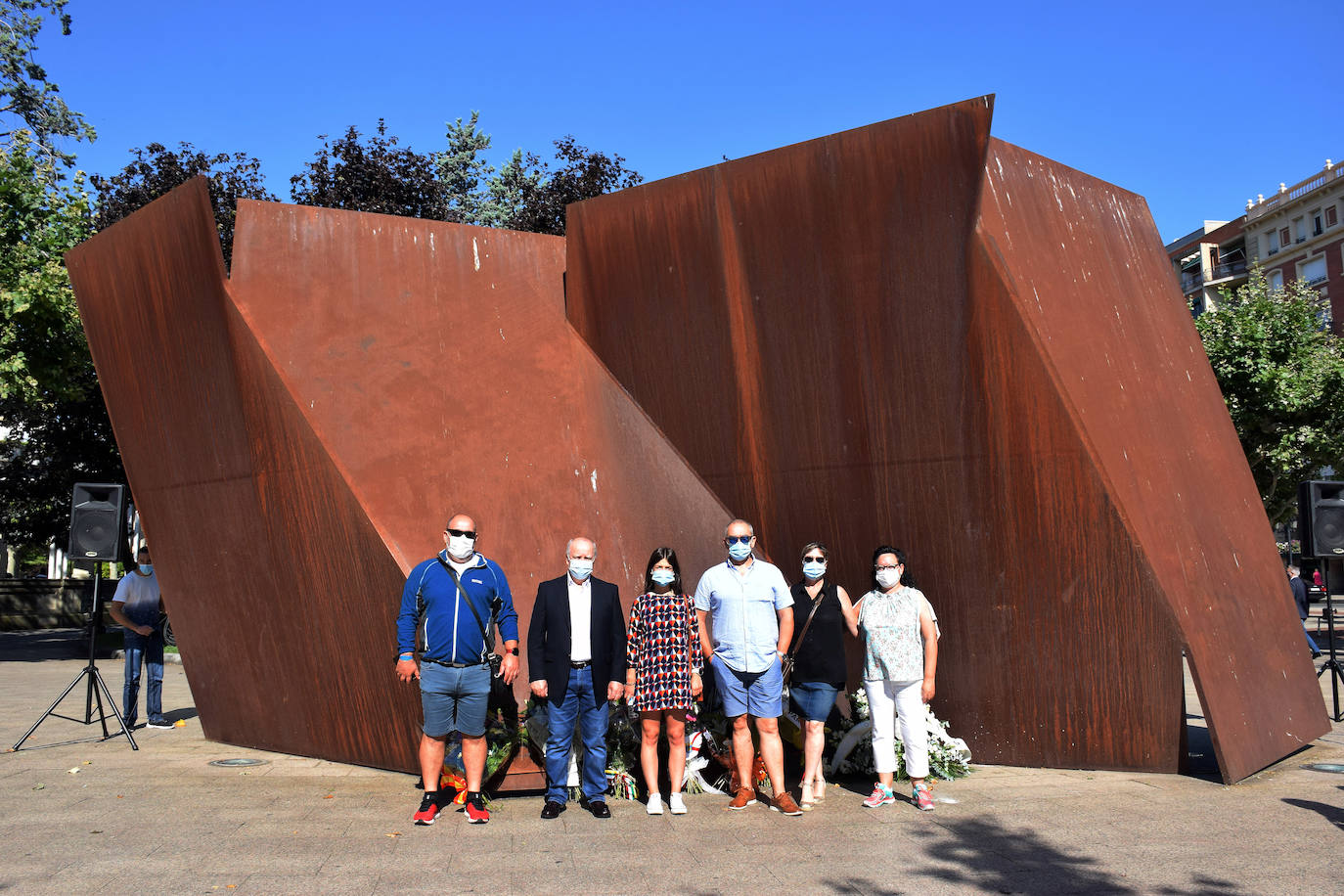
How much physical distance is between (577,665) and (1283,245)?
48.7 m

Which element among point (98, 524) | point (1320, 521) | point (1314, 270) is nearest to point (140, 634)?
point (98, 524)

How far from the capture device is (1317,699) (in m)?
7.63

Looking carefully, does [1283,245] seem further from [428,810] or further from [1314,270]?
[428,810]

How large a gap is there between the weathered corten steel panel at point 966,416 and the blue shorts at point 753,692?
163 cm

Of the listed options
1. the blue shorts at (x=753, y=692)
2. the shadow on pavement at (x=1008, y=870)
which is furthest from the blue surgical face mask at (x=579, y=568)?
the shadow on pavement at (x=1008, y=870)

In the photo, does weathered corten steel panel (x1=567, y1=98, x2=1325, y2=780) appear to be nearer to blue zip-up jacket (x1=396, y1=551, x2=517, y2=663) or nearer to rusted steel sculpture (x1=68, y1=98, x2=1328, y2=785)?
rusted steel sculpture (x1=68, y1=98, x2=1328, y2=785)

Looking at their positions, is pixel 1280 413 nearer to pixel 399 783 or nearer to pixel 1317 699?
pixel 1317 699

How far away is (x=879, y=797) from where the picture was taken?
19.7ft

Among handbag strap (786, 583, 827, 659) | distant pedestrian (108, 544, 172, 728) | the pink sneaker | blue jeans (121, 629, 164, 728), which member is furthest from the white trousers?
blue jeans (121, 629, 164, 728)

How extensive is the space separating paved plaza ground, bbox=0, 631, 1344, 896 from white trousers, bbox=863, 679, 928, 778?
262 mm

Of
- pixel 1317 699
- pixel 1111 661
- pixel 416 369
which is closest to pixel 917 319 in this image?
pixel 1111 661

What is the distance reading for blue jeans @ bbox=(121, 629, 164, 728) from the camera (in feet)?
30.2

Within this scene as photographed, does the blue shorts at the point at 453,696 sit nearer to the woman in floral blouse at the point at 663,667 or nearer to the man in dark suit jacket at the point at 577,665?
the man in dark suit jacket at the point at 577,665

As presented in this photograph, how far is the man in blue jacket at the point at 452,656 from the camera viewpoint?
571cm
